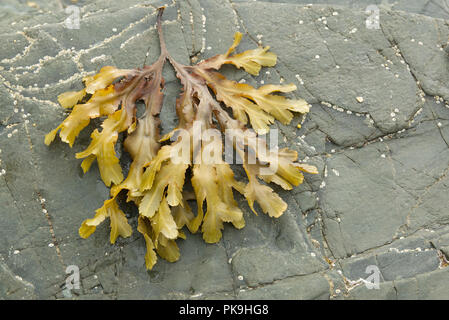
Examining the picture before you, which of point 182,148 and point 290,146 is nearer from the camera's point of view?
point 182,148

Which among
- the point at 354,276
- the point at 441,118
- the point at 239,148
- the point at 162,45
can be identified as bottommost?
the point at 354,276

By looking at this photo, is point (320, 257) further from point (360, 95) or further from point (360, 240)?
point (360, 95)

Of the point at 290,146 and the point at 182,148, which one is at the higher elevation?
the point at 182,148

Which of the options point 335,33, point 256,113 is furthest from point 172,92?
point 335,33

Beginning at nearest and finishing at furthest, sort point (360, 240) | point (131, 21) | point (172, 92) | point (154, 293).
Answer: point (154, 293), point (360, 240), point (172, 92), point (131, 21)
